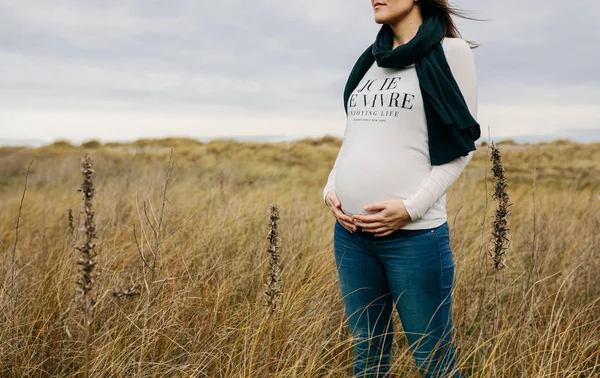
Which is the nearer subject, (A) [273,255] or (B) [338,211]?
(A) [273,255]

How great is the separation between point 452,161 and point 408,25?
656mm

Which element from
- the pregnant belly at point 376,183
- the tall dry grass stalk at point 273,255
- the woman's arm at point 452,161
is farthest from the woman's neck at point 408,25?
the tall dry grass stalk at point 273,255

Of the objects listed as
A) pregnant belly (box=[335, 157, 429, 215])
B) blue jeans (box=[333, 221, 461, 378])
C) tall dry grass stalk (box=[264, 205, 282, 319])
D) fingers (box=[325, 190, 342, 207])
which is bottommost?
blue jeans (box=[333, 221, 461, 378])

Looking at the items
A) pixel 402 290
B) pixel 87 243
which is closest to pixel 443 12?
pixel 402 290

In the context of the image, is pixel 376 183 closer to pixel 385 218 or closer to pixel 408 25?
pixel 385 218

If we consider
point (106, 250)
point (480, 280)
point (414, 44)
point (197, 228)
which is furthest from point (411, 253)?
point (197, 228)

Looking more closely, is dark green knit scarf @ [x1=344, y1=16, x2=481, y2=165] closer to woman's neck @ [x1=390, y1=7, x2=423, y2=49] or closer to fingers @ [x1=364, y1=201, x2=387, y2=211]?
woman's neck @ [x1=390, y1=7, x2=423, y2=49]

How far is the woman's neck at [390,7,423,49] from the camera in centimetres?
208

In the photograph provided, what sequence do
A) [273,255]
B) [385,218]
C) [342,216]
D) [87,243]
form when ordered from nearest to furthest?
[87,243], [273,255], [385,218], [342,216]

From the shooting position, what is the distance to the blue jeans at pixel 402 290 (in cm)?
190

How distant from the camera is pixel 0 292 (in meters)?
2.98

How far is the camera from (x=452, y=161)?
6.32 ft

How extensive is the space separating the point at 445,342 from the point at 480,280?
2.16 m

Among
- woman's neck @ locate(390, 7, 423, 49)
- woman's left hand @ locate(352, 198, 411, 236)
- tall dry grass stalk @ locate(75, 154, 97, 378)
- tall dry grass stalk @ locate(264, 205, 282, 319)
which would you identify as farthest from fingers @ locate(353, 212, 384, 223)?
tall dry grass stalk @ locate(75, 154, 97, 378)
